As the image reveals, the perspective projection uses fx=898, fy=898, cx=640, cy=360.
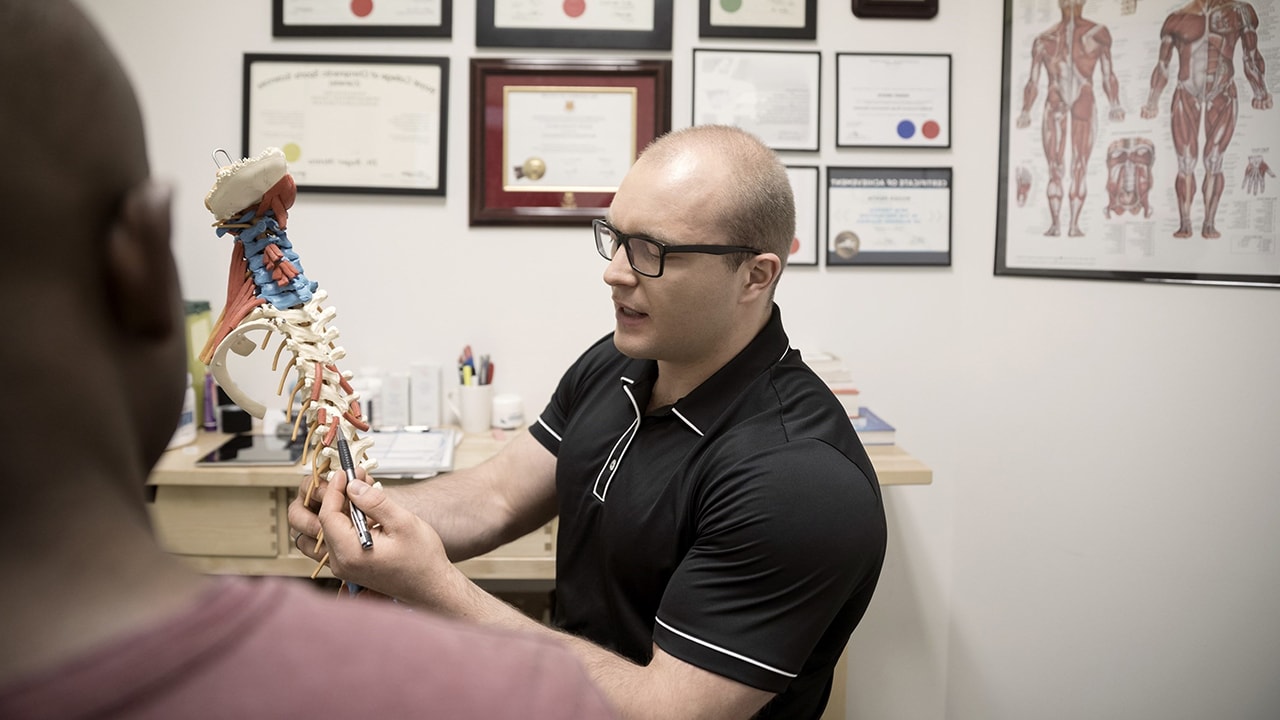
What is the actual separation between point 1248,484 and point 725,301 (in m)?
1.67

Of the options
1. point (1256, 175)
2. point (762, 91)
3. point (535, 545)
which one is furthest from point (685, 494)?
point (1256, 175)

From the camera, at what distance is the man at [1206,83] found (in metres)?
2.14

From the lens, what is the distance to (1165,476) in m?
2.32

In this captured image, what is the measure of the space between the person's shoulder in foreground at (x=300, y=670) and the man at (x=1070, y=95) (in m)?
2.25

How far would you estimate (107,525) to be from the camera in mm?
440

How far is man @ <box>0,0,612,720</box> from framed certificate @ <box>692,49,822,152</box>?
2.03 m

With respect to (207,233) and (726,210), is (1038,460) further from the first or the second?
(207,233)

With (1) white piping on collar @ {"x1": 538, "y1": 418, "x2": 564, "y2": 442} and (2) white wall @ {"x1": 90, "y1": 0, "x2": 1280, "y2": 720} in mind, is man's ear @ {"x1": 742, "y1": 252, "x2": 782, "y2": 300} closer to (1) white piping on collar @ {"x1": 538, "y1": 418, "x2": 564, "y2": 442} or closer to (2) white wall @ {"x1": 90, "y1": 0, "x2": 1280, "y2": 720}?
(1) white piping on collar @ {"x1": 538, "y1": 418, "x2": 564, "y2": 442}

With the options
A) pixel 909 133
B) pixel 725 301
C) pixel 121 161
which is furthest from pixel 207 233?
pixel 121 161

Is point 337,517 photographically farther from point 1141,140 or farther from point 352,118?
point 1141,140

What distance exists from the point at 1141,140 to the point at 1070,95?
21 cm

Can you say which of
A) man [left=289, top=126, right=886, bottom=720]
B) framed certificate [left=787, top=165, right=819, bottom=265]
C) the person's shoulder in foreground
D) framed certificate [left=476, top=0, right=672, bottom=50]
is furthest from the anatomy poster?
the person's shoulder in foreground

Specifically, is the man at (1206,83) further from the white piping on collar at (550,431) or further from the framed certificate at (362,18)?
the framed certificate at (362,18)

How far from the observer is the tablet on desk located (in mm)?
2025
